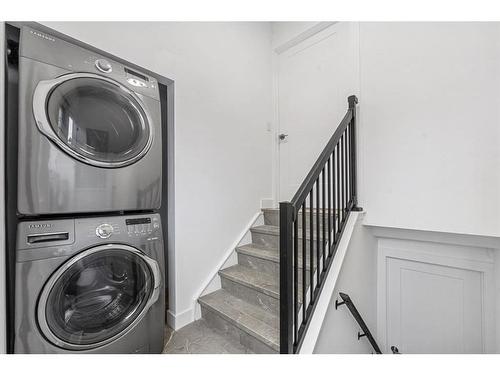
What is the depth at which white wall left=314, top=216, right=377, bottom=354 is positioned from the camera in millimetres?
1411

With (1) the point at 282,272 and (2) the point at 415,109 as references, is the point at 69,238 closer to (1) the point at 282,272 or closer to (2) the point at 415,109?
(1) the point at 282,272

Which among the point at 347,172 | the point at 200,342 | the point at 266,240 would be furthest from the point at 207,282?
the point at 347,172

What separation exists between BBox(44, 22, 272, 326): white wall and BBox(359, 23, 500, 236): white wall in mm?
1073

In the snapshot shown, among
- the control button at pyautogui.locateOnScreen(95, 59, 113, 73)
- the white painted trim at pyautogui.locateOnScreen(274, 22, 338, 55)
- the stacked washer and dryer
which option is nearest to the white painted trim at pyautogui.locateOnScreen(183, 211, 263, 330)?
the stacked washer and dryer

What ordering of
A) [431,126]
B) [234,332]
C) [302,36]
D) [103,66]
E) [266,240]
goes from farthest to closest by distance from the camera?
[302,36]
[266,240]
[431,126]
[234,332]
[103,66]

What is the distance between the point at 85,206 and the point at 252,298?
1257mm

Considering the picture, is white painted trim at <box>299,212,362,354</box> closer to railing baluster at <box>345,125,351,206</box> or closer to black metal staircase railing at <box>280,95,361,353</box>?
black metal staircase railing at <box>280,95,361,353</box>

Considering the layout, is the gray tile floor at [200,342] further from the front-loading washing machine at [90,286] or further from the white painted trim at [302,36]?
the white painted trim at [302,36]

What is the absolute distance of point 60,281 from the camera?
1049mm

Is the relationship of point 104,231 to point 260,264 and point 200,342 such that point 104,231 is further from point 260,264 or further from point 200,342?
point 260,264

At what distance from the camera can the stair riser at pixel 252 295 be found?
158cm

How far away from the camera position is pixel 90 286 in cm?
116

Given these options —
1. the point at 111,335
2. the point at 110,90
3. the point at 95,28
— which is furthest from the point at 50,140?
the point at 111,335

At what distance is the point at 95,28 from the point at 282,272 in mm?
1788
